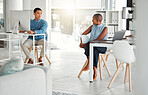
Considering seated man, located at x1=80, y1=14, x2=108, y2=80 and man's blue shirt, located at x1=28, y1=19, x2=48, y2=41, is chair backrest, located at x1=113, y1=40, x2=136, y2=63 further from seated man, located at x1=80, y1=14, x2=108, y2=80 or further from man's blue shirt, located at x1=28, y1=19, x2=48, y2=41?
man's blue shirt, located at x1=28, y1=19, x2=48, y2=41

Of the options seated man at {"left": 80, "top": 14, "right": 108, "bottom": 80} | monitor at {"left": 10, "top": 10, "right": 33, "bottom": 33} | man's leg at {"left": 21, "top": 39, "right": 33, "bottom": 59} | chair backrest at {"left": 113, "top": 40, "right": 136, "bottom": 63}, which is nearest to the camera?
chair backrest at {"left": 113, "top": 40, "right": 136, "bottom": 63}

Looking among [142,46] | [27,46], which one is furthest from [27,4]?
[142,46]

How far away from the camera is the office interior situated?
0.99 metres

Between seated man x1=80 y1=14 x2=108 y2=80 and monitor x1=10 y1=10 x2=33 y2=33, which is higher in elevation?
monitor x1=10 y1=10 x2=33 y2=33

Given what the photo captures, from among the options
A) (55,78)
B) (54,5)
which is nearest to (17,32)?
(55,78)

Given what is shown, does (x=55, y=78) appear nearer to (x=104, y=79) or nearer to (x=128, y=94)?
(x=104, y=79)

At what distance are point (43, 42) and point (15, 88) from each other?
4.13 m

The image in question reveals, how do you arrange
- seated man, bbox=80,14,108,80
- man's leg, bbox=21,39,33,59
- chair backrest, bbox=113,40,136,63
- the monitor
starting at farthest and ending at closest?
the monitor
man's leg, bbox=21,39,33,59
seated man, bbox=80,14,108,80
chair backrest, bbox=113,40,136,63

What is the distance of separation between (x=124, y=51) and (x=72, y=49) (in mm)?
6893

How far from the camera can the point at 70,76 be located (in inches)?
215

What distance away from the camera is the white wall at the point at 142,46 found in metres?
0.97

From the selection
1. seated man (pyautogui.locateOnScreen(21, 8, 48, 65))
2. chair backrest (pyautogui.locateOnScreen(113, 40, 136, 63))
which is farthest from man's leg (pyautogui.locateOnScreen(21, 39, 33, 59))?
chair backrest (pyautogui.locateOnScreen(113, 40, 136, 63))

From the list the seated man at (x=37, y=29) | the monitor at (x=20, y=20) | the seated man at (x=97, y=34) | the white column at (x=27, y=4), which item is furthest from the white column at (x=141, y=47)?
the white column at (x=27, y=4)

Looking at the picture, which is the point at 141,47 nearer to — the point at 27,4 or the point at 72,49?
the point at 27,4
